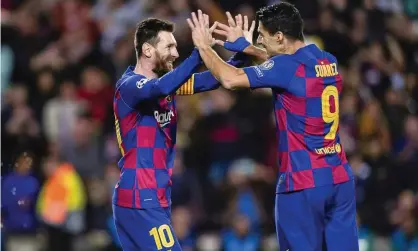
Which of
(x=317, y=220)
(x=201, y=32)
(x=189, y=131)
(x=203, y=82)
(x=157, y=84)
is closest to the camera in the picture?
(x=157, y=84)

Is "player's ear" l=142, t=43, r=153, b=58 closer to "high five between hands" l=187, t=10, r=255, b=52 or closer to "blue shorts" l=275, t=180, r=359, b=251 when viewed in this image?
"high five between hands" l=187, t=10, r=255, b=52

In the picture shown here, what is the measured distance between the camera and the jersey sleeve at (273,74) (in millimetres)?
7254

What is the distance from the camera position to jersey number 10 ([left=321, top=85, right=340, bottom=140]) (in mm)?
7367

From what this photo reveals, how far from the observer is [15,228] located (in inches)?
485

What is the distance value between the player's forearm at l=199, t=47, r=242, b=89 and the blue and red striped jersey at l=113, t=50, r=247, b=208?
0.06 metres

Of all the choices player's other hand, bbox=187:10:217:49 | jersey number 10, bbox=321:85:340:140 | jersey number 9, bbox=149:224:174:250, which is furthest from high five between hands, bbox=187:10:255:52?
jersey number 9, bbox=149:224:174:250

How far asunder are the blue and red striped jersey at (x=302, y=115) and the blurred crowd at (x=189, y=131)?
489 cm

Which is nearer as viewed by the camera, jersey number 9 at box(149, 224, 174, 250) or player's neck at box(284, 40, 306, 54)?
jersey number 9 at box(149, 224, 174, 250)

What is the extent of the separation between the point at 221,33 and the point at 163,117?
77cm

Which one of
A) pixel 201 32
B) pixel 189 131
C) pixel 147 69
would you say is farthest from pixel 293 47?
pixel 189 131

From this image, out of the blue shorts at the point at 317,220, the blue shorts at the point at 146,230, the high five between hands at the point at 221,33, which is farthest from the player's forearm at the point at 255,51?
the blue shorts at the point at 146,230

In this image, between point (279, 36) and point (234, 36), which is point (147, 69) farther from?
point (279, 36)

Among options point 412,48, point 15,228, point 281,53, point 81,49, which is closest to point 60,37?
point 81,49

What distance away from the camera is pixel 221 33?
25.2 feet
